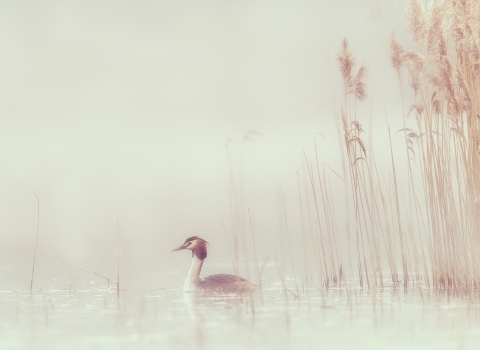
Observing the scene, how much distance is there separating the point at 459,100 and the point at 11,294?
6.04 metres

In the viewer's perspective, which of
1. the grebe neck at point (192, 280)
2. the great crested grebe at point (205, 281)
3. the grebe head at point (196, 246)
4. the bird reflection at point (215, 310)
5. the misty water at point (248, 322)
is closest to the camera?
the misty water at point (248, 322)

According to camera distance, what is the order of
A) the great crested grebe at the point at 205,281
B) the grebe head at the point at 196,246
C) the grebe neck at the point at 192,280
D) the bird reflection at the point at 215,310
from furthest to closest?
the grebe head at the point at 196,246 < the grebe neck at the point at 192,280 < the great crested grebe at the point at 205,281 < the bird reflection at the point at 215,310

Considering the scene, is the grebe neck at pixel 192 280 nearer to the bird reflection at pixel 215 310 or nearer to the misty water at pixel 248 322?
the bird reflection at pixel 215 310

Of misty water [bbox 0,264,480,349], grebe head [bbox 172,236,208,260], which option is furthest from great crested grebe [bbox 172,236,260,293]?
misty water [bbox 0,264,480,349]

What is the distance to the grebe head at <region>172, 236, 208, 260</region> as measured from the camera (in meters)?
11.5

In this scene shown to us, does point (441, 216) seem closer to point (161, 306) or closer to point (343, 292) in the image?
point (343, 292)

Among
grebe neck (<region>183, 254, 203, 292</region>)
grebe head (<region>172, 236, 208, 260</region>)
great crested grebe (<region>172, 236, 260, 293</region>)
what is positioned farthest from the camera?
grebe head (<region>172, 236, 208, 260</region>)

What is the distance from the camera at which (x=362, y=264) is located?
31.1 feet

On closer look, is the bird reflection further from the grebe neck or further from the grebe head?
the grebe head

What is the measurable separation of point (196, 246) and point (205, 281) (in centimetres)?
116

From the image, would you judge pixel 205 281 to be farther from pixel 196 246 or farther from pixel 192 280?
pixel 196 246

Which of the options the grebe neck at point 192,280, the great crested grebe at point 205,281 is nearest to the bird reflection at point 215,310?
the great crested grebe at point 205,281

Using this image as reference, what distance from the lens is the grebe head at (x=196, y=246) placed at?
37.6 ft

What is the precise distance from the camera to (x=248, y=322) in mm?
6625
